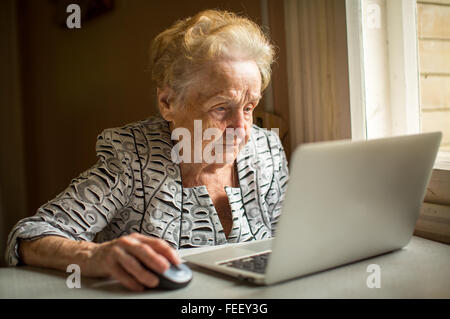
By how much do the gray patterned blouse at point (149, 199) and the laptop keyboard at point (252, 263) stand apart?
370mm

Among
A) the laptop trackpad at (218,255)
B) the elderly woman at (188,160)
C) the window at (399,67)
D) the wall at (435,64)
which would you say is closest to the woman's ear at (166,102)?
the elderly woman at (188,160)

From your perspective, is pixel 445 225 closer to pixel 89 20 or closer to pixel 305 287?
pixel 305 287

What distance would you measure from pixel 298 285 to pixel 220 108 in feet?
1.92

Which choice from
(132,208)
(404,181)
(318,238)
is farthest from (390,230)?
(132,208)

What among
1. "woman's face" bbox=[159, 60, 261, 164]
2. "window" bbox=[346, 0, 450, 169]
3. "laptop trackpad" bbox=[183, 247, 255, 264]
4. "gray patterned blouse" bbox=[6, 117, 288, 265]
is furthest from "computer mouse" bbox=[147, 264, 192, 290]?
"window" bbox=[346, 0, 450, 169]

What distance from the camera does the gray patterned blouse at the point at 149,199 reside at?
1.08 metres

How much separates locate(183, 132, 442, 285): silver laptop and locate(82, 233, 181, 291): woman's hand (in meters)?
0.12

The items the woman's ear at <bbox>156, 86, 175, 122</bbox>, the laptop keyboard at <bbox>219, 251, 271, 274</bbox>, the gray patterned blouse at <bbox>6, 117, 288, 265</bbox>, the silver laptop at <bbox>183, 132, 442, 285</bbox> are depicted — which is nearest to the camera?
the silver laptop at <bbox>183, 132, 442, 285</bbox>

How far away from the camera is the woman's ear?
49.7 inches

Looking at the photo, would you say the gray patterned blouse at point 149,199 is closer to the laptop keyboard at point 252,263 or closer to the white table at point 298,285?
the white table at point 298,285

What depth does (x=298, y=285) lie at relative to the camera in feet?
2.38

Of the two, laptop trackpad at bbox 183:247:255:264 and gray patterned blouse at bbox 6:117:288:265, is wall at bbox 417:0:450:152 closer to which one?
gray patterned blouse at bbox 6:117:288:265

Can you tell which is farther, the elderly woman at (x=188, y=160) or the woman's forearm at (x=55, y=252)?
the elderly woman at (x=188, y=160)
